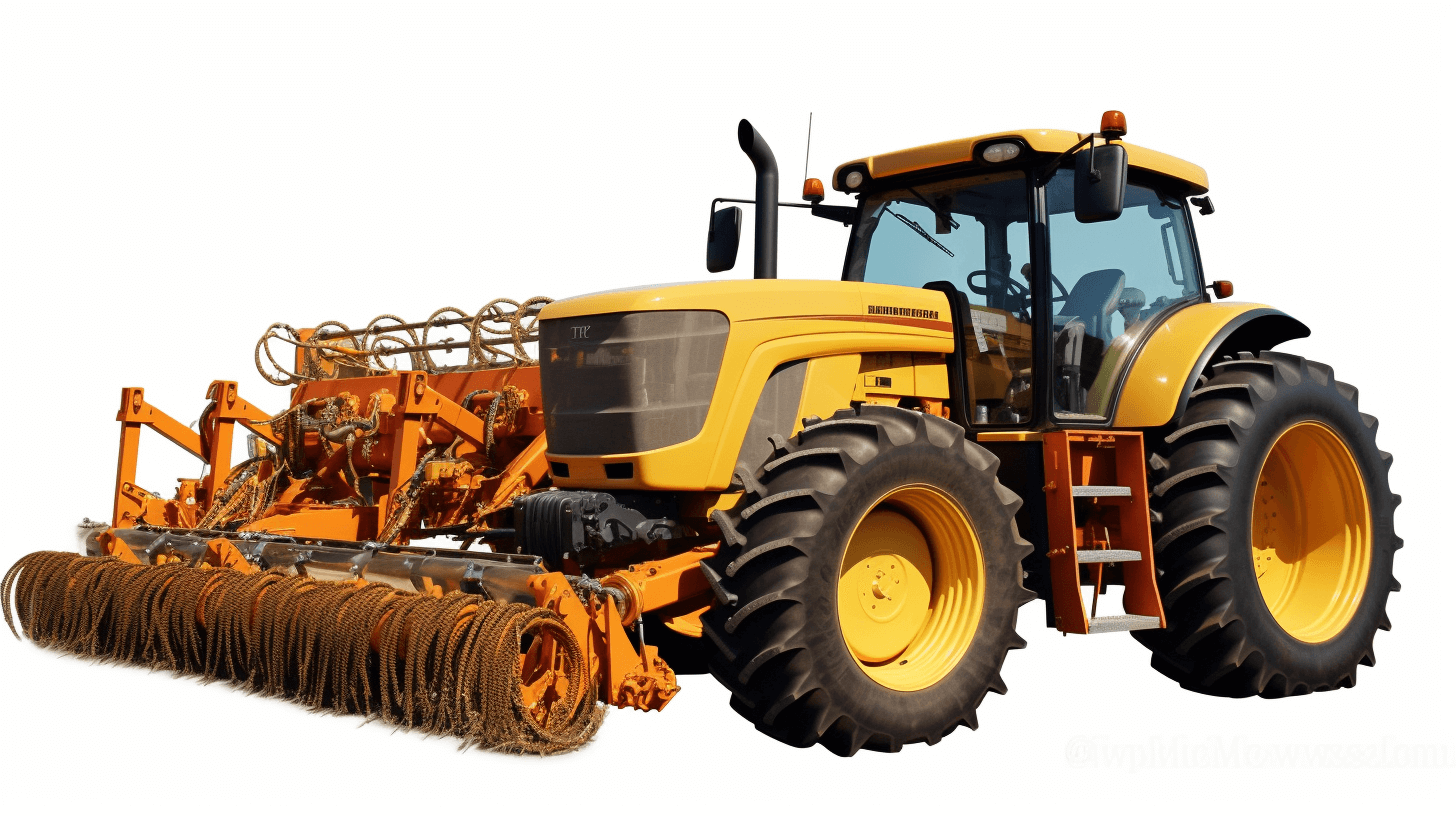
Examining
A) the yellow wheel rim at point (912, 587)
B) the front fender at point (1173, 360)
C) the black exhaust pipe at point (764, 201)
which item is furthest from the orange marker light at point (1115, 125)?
the yellow wheel rim at point (912, 587)

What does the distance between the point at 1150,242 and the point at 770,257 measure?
88.2 inches

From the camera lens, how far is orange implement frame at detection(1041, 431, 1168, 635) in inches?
242

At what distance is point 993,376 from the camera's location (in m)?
6.56

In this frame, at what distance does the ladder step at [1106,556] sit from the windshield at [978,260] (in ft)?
2.56

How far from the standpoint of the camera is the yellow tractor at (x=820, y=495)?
16.3ft

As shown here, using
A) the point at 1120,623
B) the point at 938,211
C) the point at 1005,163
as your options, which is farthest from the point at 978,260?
the point at 1120,623

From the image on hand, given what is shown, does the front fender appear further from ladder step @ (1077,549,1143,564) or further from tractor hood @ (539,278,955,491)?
tractor hood @ (539,278,955,491)

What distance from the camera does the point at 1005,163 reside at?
6547 mm

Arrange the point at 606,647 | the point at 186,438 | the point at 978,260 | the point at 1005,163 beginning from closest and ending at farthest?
the point at 606,647 < the point at 1005,163 < the point at 978,260 < the point at 186,438

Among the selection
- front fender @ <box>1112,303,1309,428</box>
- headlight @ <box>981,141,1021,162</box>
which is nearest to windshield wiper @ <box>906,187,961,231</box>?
headlight @ <box>981,141,1021,162</box>

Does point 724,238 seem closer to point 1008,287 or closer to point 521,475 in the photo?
point 1008,287

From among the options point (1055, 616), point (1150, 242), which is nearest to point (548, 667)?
point (1055, 616)

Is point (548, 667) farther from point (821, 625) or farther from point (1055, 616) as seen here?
point (1055, 616)

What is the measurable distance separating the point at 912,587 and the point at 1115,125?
7.85ft
